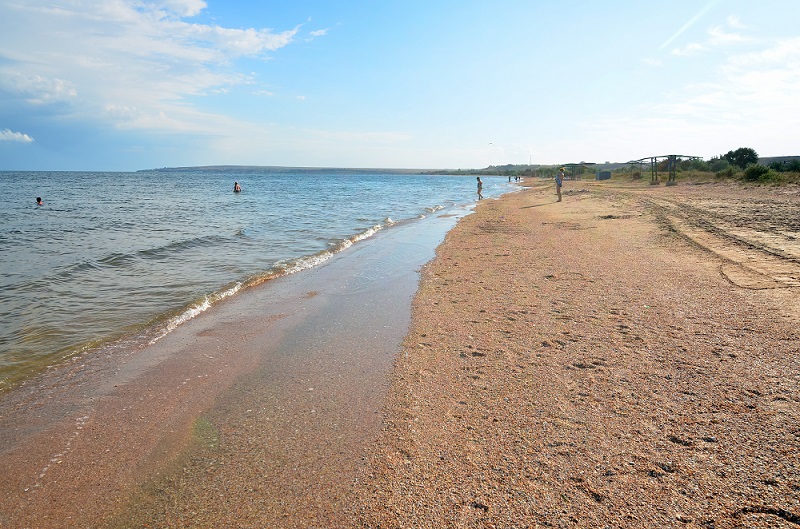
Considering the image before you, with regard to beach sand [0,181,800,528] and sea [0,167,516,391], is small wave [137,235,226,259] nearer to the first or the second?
sea [0,167,516,391]

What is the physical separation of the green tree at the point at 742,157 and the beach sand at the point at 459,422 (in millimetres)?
47144

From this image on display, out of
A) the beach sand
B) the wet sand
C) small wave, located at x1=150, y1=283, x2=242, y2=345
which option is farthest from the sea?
the beach sand

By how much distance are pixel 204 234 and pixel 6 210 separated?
2011cm

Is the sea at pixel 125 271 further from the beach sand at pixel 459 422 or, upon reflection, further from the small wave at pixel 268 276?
the beach sand at pixel 459 422

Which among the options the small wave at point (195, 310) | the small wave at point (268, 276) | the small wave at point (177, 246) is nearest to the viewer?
the small wave at point (195, 310)

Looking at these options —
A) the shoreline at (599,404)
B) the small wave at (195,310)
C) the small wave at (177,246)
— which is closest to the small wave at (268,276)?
the small wave at (195,310)

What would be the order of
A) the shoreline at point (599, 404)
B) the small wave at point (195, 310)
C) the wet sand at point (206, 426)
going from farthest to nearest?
the small wave at point (195, 310) < the wet sand at point (206, 426) < the shoreline at point (599, 404)

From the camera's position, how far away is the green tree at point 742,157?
42866 millimetres

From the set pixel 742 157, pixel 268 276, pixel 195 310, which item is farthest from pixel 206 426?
pixel 742 157

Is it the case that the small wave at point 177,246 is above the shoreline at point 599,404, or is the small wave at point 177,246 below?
above

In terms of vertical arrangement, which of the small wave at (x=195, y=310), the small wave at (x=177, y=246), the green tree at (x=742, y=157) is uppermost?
the green tree at (x=742, y=157)

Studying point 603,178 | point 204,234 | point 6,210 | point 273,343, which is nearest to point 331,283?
point 273,343

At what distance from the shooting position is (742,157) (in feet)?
143

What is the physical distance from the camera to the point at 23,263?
11.6 metres
